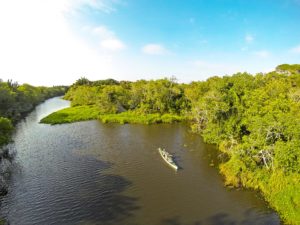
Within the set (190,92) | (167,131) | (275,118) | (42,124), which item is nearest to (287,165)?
(275,118)

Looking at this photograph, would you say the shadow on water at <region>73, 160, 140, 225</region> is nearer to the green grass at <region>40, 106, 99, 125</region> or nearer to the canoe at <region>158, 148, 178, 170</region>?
the canoe at <region>158, 148, 178, 170</region>

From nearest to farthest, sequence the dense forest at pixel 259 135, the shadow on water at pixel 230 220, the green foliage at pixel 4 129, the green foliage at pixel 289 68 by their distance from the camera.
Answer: the shadow on water at pixel 230 220
the dense forest at pixel 259 135
the green foliage at pixel 4 129
the green foliage at pixel 289 68

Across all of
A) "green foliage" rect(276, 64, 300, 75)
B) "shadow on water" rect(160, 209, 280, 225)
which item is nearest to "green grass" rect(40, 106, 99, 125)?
"shadow on water" rect(160, 209, 280, 225)

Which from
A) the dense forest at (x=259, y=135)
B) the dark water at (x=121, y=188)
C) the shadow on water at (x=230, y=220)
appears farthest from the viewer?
the dense forest at (x=259, y=135)

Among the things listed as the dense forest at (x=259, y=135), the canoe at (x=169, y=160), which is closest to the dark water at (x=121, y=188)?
the canoe at (x=169, y=160)

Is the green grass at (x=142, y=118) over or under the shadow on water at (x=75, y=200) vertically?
over

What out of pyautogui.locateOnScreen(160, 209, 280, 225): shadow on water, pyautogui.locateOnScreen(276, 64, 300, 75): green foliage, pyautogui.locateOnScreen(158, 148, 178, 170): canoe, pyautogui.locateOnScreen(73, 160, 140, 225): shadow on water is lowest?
pyautogui.locateOnScreen(160, 209, 280, 225): shadow on water

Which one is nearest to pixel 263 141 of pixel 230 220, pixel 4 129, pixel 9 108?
pixel 230 220

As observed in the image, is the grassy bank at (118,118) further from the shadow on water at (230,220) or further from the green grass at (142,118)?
the shadow on water at (230,220)
